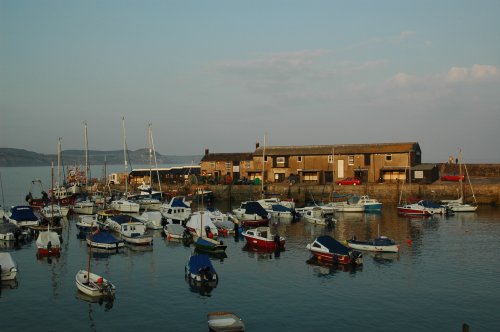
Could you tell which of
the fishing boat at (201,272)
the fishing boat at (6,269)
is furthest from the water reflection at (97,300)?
the fishing boat at (6,269)

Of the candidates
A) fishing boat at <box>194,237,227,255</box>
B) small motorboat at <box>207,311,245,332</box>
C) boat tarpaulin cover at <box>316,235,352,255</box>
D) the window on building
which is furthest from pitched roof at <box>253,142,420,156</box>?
small motorboat at <box>207,311,245,332</box>

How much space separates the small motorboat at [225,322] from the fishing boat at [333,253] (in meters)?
16.9

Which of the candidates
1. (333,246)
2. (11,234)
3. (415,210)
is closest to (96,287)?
(333,246)

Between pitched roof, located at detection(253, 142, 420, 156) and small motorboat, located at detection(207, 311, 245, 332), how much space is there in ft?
227

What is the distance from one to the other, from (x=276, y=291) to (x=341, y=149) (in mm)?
64388

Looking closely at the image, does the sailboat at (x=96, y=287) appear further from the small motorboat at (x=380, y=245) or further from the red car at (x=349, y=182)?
the red car at (x=349, y=182)

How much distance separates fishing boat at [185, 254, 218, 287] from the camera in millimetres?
37969

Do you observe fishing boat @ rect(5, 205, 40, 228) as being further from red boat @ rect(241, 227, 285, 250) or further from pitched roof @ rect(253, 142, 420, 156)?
pitched roof @ rect(253, 142, 420, 156)

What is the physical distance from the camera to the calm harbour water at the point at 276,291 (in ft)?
99.2

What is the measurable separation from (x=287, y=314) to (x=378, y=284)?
31.4 ft

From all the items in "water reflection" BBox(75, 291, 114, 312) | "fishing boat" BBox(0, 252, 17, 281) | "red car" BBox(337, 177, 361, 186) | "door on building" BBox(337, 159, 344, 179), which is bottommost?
"water reflection" BBox(75, 291, 114, 312)

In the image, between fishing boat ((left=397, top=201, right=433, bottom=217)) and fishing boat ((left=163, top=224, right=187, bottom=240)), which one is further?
fishing boat ((left=397, top=201, right=433, bottom=217))

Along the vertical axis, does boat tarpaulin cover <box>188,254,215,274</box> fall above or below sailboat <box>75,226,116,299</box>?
above

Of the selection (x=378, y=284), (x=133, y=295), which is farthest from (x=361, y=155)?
(x=133, y=295)
